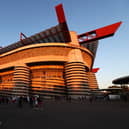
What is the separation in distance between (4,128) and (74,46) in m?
55.5

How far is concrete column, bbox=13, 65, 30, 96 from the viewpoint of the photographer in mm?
52850

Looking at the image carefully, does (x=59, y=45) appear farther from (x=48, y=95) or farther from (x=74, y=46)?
(x=48, y=95)

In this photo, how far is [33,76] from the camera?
203 ft

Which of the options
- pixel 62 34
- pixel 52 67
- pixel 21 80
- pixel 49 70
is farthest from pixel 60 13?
pixel 21 80

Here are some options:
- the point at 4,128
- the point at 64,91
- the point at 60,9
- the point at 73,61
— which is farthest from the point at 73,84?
the point at 4,128

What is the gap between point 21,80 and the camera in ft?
181

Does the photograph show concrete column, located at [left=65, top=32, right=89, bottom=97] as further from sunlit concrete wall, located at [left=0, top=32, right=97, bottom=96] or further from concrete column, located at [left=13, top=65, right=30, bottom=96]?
concrete column, located at [left=13, top=65, right=30, bottom=96]

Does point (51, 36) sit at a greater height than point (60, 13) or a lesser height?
greater

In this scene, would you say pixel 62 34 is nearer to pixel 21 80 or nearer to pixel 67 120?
pixel 21 80

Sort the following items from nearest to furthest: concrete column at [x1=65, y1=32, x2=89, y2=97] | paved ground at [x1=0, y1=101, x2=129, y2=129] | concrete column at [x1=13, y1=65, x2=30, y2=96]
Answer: paved ground at [x1=0, y1=101, x2=129, y2=129] → concrete column at [x1=65, y1=32, x2=89, y2=97] → concrete column at [x1=13, y1=65, x2=30, y2=96]

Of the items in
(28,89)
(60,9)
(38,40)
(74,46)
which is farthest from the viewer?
(38,40)

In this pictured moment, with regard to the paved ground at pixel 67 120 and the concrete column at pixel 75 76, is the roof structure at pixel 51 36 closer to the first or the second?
the concrete column at pixel 75 76

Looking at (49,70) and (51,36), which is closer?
(49,70)

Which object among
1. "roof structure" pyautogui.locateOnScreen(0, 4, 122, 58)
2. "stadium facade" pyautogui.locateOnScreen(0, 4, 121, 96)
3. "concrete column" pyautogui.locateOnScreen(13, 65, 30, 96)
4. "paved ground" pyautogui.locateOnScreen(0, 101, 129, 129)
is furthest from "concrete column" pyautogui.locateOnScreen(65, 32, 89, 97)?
"paved ground" pyautogui.locateOnScreen(0, 101, 129, 129)
